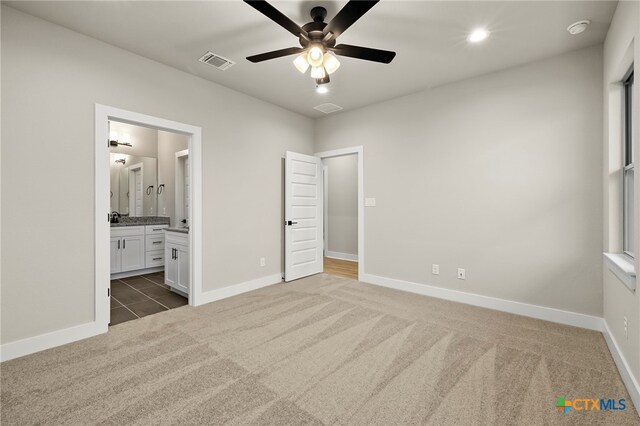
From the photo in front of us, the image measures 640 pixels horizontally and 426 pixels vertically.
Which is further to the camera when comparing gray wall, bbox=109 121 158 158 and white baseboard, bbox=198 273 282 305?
gray wall, bbox=109 121 158 158

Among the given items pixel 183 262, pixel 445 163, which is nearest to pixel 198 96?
pixel 183 262

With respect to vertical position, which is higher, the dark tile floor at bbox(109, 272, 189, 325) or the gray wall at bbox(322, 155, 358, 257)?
the gray wall at bbox(322, 155, 358, 257)

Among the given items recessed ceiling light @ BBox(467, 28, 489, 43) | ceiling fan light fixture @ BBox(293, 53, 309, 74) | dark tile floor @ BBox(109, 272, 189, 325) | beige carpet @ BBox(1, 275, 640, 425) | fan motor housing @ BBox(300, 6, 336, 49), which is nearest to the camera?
beige carpet @ BBox(1, 275, 640, 425)

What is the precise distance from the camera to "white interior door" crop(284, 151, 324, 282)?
4.49 meters

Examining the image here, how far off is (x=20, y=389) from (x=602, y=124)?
506cm

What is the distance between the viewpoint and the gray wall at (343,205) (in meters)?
6.55

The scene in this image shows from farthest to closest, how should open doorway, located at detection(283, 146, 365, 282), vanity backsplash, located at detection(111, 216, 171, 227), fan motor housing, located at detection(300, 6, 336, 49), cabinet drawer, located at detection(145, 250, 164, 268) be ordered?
cabinet drawer, located at detection(145, 250, 164, 268)
vanity backsplash, located at detection(111, 216, 171, 227)
open doorway, located at detection(283, 146, 365, 282)
fan motor housing, located at detection(300, 6, 336, 49)

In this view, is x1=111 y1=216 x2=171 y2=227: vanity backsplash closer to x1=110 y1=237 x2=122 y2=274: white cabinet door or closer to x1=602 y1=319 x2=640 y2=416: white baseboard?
x1=110 y1=237 x2=122 y2=274: white cabinet door

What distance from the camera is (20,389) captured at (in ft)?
6.16

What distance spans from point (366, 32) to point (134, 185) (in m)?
5.20

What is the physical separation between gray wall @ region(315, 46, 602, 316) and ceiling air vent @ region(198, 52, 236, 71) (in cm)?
216

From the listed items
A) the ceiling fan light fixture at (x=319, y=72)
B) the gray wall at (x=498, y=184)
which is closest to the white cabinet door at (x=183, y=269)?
the gray wall at (x=498, y=184)

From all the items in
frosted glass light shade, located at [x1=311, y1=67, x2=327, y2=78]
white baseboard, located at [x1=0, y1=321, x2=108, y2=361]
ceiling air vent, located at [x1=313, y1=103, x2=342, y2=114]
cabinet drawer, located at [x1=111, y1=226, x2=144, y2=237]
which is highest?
ceiling air vent, located at [x1=313, y1=103, x2=342, y2=114]

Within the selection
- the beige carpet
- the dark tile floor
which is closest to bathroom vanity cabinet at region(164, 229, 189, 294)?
the dark tile floor
